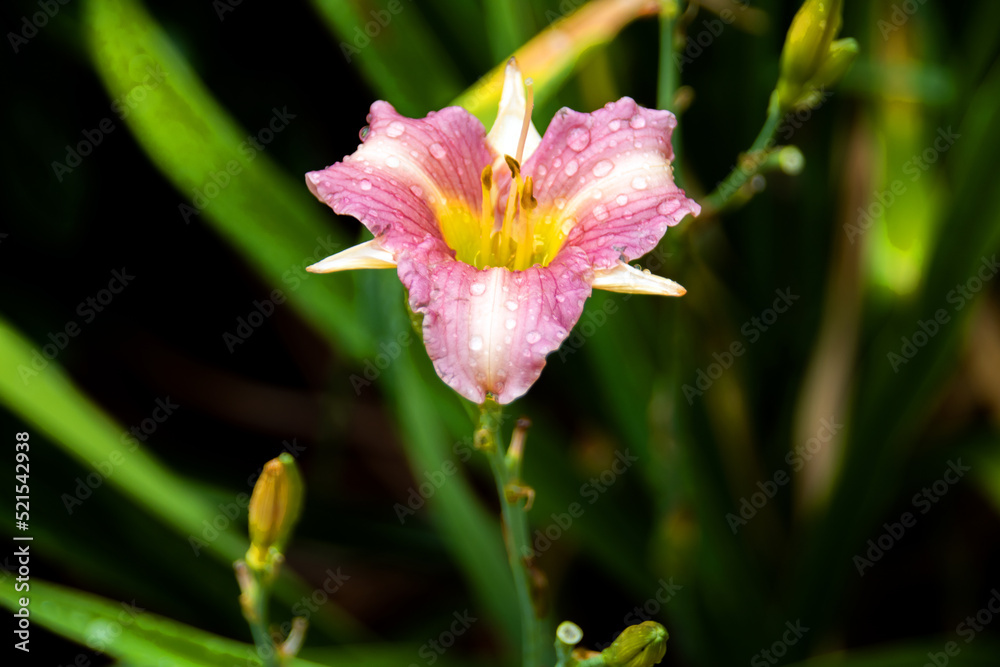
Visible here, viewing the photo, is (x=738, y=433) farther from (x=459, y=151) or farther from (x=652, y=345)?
(x=459, y=151)

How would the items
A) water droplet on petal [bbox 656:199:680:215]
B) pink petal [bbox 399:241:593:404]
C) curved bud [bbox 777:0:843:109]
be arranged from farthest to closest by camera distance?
curved bud [bbox 777:0:843:109] → water droplet on petal [bbox 656:199:680:215] → pink petal [bbox 399:241:593:404]

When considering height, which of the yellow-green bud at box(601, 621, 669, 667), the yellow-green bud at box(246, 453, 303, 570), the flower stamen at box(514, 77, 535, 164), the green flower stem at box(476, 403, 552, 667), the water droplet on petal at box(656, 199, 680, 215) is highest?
the flower stamen at box(514, 77, 535, 164)

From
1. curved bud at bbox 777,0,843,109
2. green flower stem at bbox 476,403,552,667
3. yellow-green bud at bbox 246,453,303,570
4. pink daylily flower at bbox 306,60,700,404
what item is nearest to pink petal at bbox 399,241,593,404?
pink daylily flower at bbox 306,60,700,404

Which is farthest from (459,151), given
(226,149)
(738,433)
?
(738,433)

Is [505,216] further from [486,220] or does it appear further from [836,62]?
[836,62]

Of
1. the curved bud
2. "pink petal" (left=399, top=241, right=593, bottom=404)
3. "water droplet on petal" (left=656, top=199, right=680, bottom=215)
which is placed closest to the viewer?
"pink petal" (left=399, top=241, right=593, bottom=404)

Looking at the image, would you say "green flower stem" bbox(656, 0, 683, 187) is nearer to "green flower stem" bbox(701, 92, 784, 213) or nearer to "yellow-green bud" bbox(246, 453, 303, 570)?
"green flower stem" bbox(701, 92, 784, 213)
